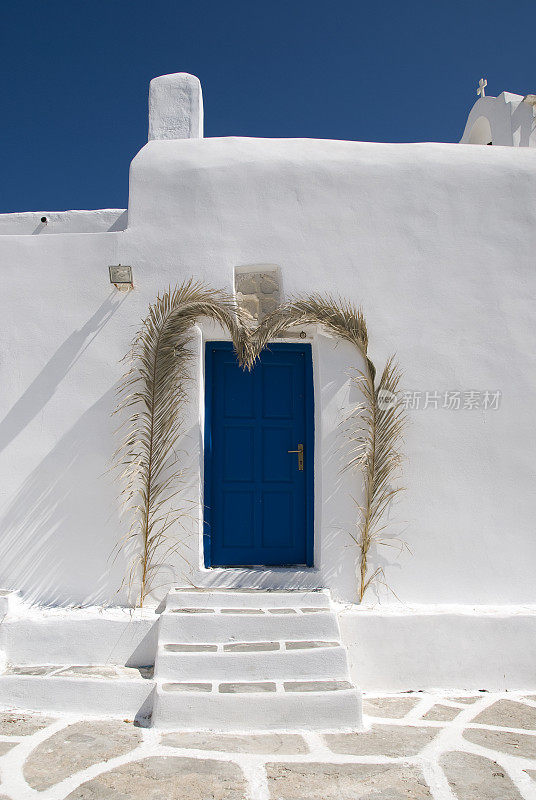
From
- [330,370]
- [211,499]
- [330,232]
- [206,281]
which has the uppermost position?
[330,232]

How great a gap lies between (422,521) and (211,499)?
1681 mm

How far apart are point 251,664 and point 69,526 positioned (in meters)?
1.78

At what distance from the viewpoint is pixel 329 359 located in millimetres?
4879

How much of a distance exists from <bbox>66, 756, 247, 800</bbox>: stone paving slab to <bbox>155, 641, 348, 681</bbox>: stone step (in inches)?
27.5

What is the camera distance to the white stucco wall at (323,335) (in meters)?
4.72

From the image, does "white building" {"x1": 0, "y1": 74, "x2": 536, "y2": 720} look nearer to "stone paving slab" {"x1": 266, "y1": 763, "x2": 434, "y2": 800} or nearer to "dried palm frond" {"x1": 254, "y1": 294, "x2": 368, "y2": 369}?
"dried palm frond" {"x1": 254, "y1": 294, "x2": 368, "y2": 369}

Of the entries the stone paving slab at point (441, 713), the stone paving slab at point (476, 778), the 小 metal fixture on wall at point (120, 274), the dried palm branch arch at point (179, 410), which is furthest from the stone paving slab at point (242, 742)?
the 小 metal fixture on wall at point (120, 274)

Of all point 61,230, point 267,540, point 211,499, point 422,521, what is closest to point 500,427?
point 422,521

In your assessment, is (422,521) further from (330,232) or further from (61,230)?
(61,230)

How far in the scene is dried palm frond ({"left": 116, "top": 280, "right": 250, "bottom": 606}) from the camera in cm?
464

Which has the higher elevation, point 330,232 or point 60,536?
point 330,232

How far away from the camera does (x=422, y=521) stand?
479cm

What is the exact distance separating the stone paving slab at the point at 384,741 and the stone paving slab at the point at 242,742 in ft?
0.67

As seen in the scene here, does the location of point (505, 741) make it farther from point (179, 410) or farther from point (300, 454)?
point (179, 410)
